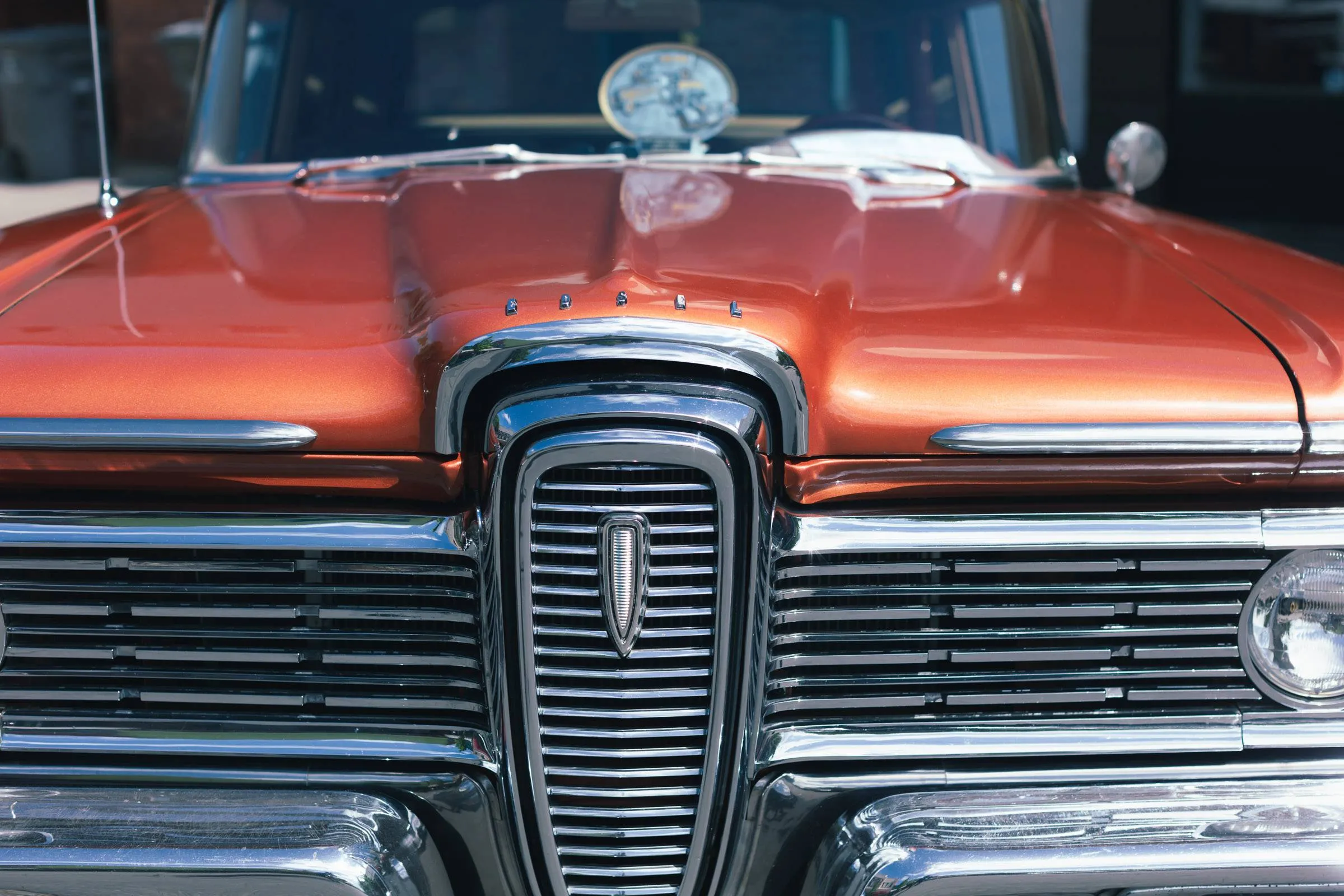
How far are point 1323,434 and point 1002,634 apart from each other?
18.5 inches

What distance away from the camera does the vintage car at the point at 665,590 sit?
1688mm

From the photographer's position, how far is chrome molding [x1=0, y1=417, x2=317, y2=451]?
1.70 m

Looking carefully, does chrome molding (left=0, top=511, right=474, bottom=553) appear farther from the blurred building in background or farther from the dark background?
the blurred building in background

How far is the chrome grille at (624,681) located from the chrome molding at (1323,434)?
0.75 metres

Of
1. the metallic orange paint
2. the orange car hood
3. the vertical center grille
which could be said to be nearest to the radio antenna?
the orange car hood

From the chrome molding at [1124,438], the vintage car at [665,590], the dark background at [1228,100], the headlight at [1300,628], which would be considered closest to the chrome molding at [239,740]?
the vintage car at [665,590]

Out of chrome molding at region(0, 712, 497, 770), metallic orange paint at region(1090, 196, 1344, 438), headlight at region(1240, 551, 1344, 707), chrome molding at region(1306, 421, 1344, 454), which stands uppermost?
metallic orange paint at region(1090, 196, 1344, 438)

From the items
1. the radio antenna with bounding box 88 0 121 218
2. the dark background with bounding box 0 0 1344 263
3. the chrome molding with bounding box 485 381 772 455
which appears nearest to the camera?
the chrome molding with bounding box 485 381 772 455

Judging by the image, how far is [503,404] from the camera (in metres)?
1.65

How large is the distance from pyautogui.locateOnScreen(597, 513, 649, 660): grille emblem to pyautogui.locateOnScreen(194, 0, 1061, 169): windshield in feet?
5.00

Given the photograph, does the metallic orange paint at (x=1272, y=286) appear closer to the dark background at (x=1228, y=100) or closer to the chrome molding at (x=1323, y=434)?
the chrome molding at (x=1323, y=434)

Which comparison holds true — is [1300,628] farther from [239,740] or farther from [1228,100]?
[1228,100]

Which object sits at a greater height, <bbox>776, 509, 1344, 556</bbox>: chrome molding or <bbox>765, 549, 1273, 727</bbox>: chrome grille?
<bbox>776, 509, 1344, 556</bbox>: chrome molding

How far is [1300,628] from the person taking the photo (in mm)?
1835
